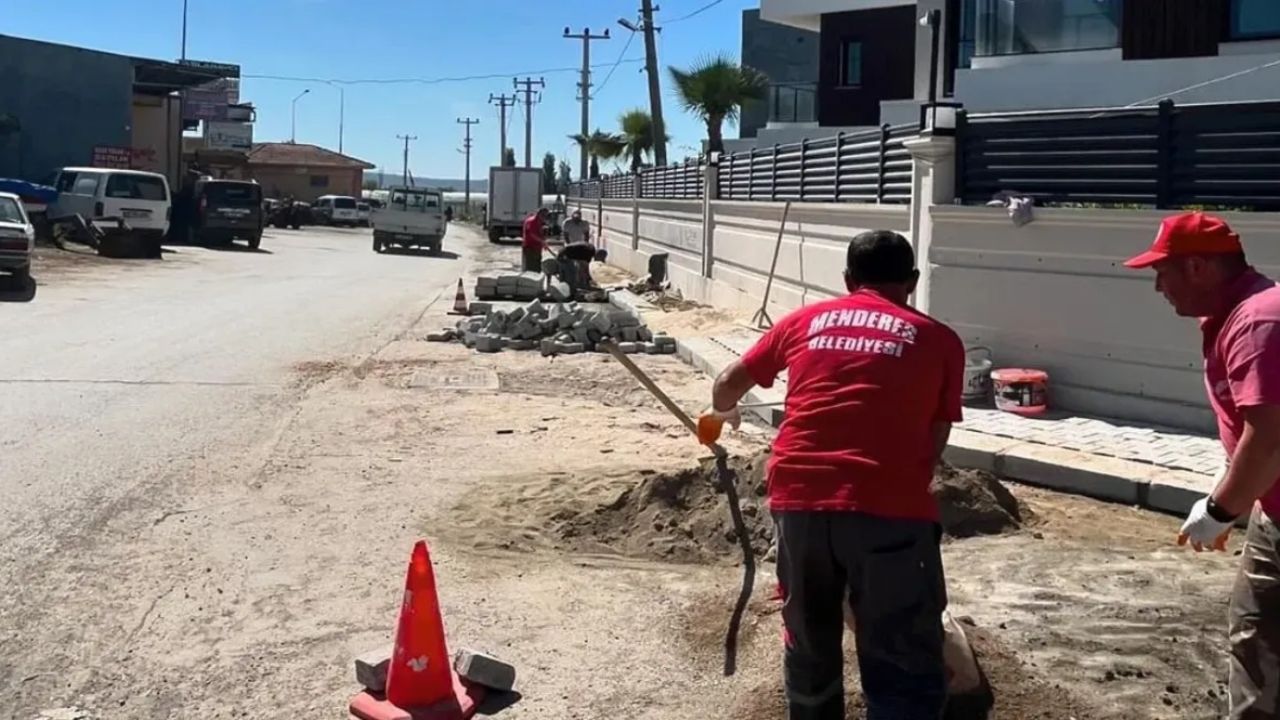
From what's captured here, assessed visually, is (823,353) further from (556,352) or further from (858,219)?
(556,352)

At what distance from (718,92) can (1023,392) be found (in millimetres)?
27490

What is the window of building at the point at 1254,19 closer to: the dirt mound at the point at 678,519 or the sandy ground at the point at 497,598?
the sandy ground at the point at 497,598

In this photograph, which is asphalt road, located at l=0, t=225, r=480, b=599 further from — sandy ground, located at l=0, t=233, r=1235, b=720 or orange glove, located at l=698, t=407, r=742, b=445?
orange glove, located at l=698, t=407, r=742, b=445

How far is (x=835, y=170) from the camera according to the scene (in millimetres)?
13875

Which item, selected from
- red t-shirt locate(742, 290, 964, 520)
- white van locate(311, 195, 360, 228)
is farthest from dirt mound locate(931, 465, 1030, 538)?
white van locate(311, 195, 360, 228)

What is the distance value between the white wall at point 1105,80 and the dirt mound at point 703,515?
459 inches

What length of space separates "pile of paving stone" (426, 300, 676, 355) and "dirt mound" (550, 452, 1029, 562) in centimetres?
769

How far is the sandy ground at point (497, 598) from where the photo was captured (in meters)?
4.64

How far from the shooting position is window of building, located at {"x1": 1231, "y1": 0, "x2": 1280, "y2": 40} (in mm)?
17016

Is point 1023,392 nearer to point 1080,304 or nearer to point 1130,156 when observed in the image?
point 1080,304

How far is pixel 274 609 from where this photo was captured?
5598mm

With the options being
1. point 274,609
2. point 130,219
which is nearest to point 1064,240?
point 274,609

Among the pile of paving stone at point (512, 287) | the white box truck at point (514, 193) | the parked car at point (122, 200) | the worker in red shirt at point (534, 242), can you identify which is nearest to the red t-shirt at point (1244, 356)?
the pile of paving stone at point (512, 287)

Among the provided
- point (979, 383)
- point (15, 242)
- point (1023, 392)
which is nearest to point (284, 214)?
point (15, 242)
